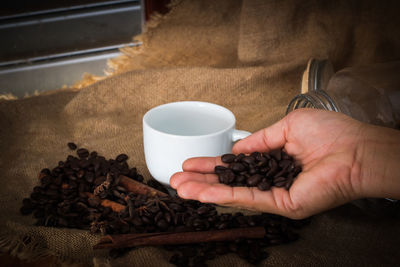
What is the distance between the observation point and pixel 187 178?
152cm

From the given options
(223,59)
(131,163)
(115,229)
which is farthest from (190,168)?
(223,59)

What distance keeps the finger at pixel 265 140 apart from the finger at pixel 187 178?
0.21 m

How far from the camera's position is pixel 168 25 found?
9.59 feet

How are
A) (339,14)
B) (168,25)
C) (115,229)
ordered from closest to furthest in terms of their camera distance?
(115,229), (339,14), (168,25)

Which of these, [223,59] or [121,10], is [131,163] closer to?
[223,59]

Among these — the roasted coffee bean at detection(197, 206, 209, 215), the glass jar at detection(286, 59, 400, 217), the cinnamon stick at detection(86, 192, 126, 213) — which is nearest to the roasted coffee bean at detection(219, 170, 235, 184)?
the roasted coffee bean at detection(197, 206, 209, 215)

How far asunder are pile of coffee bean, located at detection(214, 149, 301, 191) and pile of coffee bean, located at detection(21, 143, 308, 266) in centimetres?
14

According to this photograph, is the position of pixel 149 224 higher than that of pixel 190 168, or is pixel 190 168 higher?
pixel 190 168

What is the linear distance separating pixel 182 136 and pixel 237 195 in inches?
13.8

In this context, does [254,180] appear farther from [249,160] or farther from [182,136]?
[182,136]

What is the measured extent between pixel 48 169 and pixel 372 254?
1.32 metres

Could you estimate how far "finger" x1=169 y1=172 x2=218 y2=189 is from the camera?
151 centimetres

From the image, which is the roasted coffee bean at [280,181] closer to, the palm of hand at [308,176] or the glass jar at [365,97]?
the palm of hand at [308,176]

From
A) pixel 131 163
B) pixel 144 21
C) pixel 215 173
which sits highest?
pixel 144 21
